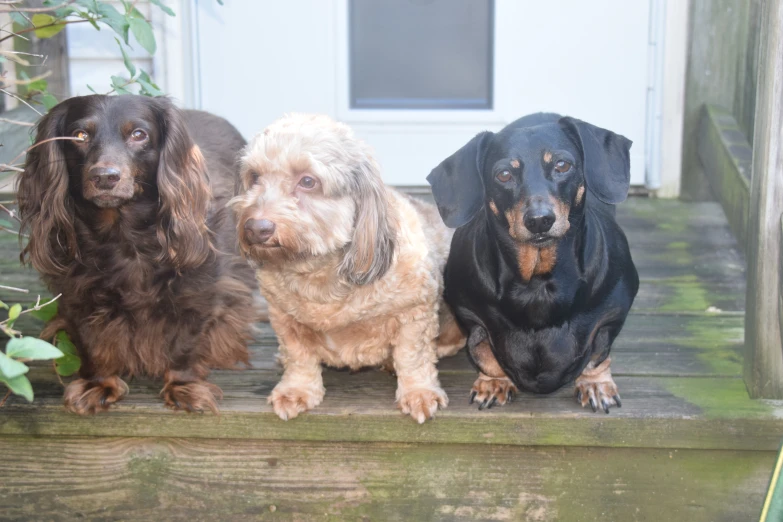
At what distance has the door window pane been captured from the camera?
166 inches

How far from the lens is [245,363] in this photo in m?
2.96

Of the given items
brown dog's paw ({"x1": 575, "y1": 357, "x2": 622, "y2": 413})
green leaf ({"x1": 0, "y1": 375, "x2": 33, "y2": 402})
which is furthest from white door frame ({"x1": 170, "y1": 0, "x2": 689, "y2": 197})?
green leaf ({"x1": 0, "y1": 375, "x2": 33, "y2": 402})

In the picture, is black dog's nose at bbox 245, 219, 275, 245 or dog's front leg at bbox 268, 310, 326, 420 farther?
dog's front leg at bbox 268, 310, 326, 420

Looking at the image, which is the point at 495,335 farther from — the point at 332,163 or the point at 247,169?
the point at 247,169

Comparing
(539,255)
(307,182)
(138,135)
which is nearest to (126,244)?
(138,135)

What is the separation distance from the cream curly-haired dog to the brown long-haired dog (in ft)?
0.81

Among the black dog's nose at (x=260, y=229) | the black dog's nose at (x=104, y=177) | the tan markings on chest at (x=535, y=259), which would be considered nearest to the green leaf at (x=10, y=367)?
the black dog's nose at (x=260, y=229)

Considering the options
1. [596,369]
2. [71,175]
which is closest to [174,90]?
[71,175]

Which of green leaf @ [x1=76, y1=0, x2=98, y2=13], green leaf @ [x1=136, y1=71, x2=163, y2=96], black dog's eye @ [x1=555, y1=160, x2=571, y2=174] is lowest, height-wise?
black dog's eye @ [x1=555, y1=160, x2=571, y2=174]

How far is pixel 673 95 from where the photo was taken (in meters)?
4.06

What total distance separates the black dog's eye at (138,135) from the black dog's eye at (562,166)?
1.25 meters

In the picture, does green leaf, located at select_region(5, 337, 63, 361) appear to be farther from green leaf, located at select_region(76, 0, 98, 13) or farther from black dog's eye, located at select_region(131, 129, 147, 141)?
green leaf, located at select_region(76, 0, 98, 13)

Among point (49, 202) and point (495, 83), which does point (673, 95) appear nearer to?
point (495, 83)

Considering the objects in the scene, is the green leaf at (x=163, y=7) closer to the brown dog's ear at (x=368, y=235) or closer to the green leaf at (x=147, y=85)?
the green leaf at (x=147, y=85)
